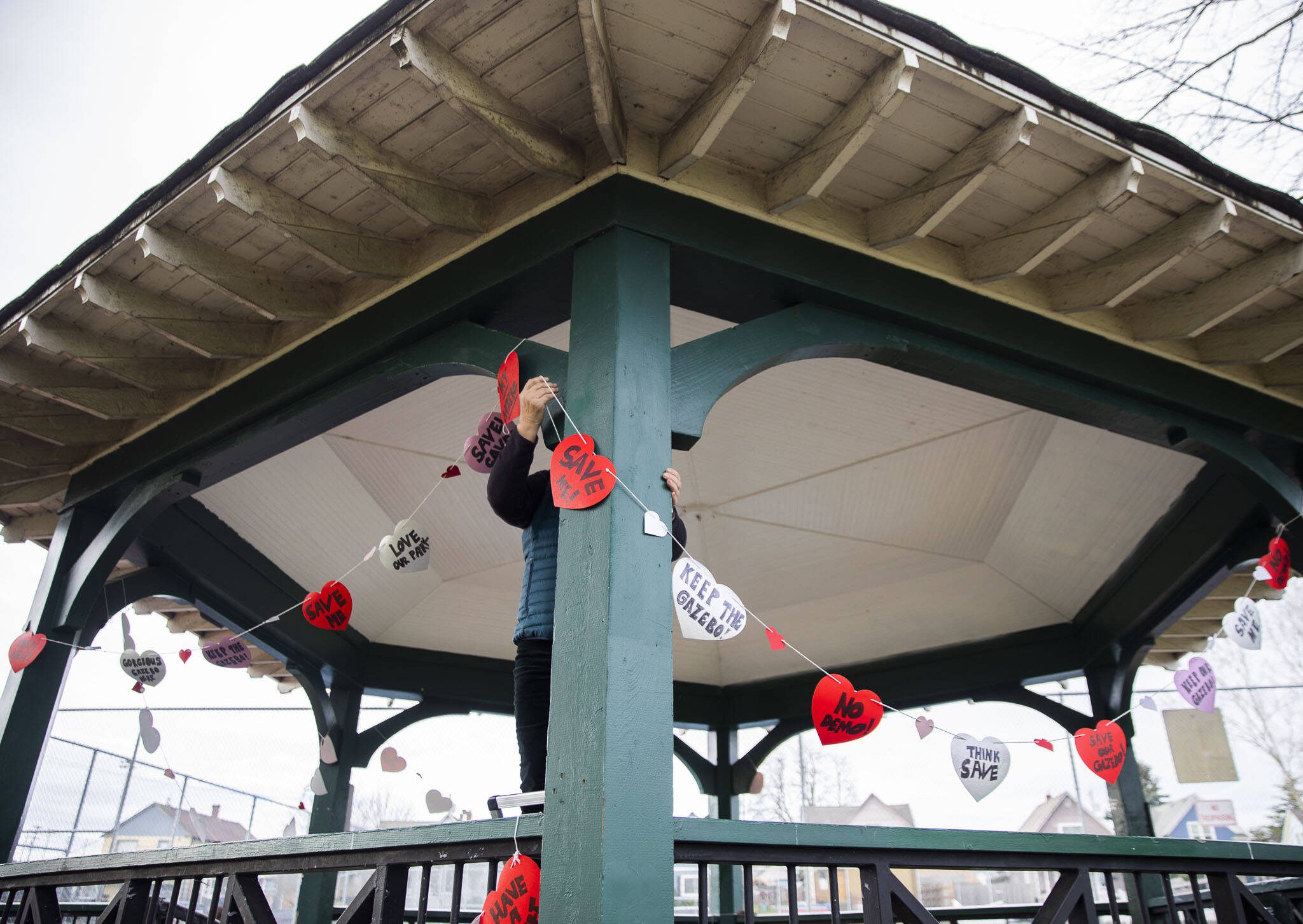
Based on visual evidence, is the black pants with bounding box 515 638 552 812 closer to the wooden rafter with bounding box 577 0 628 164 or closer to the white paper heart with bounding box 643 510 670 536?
the white paper heart with bounding box 643 510 670 536

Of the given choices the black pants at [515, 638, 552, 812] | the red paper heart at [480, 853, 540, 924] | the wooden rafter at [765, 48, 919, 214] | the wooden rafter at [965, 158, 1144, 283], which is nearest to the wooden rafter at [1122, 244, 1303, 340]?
the wooden rafter at [965, 158, 1144, 283]

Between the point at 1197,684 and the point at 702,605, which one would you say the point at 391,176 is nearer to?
the point at 702,605

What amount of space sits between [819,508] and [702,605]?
3.46 metres

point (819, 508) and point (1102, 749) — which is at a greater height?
point (819, 508)

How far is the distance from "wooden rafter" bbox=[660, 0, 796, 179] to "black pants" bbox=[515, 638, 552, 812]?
1.45 metres

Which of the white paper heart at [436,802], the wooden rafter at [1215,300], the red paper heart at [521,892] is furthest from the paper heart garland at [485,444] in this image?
the white paper heart at [436,802]

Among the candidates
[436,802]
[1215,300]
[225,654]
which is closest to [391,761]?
[436,802]

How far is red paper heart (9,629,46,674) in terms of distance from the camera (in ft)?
12.3

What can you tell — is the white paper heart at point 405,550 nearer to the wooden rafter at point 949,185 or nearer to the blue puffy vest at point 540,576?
the blue puffy vest at point 540,576

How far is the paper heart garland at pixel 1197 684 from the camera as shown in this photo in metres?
3.71

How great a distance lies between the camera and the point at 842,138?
8.02 ft

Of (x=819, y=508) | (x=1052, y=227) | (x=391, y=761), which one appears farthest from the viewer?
(x=391, y=761)

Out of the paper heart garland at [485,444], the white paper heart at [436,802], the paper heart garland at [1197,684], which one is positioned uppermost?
the paper heart garland at [485,444]

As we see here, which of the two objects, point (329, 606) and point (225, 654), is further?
point (225, 654)
